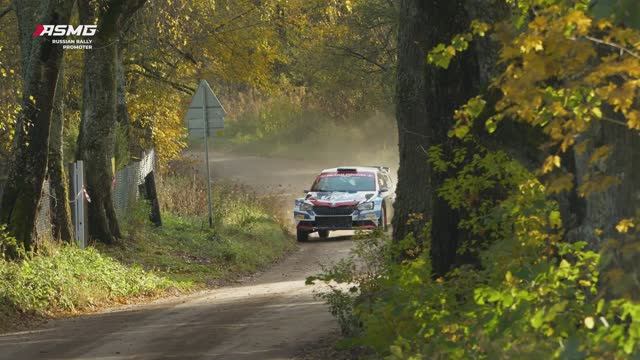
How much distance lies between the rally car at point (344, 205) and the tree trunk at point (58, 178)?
37.8 feet

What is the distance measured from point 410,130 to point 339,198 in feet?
54.6

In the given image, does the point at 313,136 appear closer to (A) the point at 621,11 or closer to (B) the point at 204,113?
(B) the point at 204,113

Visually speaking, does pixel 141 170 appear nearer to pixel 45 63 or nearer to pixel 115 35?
pixel 115 35

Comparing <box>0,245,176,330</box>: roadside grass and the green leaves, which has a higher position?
the green leaves

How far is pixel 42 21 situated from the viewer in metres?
16.7

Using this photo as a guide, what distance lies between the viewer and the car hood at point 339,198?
29.7 metres

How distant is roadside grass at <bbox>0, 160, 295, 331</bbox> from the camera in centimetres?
1583

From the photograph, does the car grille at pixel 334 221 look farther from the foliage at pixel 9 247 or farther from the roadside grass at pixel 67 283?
the foliage at pixel 9 247

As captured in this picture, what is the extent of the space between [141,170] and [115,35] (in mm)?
6266

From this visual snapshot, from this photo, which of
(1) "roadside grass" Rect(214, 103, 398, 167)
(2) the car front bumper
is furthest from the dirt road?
(1) "roadside grass" Rect(214, 103, 398, 167)

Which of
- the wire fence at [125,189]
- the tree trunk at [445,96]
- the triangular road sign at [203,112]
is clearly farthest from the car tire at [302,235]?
the tree trunk at [445,96]

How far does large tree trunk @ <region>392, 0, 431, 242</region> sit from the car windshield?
16786 mm

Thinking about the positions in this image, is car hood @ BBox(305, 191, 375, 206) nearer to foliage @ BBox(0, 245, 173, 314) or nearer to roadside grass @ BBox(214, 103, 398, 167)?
foliage @ BBox(0, 245, 173, 314)

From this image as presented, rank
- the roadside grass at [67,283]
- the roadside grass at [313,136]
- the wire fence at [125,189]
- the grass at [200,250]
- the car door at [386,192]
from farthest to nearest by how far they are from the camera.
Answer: the roadside grass at [313,136], the car door at [386,192], the grass at [200,250], the wire fence at [125,189], the roadside grass at [67,283]
